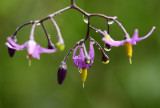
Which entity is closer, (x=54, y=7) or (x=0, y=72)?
(x=0, y=72)

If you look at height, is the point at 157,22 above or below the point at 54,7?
below

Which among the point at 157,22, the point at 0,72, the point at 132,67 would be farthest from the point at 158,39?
the point at 0,72

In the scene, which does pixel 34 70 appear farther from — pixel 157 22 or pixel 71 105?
pixel 157 22

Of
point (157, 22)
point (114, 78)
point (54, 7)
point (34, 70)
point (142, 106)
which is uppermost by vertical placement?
point (54, 7)

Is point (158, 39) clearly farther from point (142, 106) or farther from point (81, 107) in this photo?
point (81, 107)

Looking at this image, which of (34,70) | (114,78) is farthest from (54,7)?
(114,78)

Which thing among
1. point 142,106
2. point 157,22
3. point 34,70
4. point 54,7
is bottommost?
point 142,106
